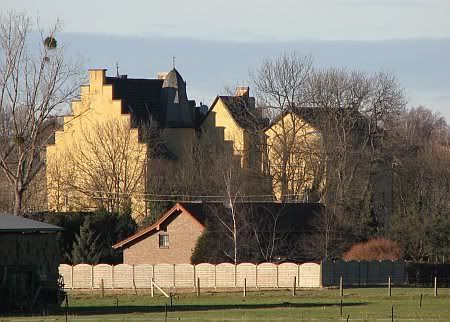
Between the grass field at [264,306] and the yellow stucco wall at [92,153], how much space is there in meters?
24.1

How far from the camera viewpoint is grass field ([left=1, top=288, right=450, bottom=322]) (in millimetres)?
46344

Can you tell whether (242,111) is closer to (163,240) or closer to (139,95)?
(139,95)

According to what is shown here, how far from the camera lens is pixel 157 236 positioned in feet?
259

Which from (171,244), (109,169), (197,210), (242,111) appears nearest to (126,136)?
(109,169)

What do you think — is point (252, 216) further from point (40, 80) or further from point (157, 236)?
point (40, 80)

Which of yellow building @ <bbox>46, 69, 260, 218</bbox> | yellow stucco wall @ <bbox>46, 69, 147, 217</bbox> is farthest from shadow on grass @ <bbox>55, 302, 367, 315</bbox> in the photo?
yellow stucco wall @ <bbox>46, 69, 147, 217</bbox>

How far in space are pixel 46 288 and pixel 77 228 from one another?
27734 mm

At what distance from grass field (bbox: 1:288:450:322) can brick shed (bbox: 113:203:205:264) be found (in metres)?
8.14

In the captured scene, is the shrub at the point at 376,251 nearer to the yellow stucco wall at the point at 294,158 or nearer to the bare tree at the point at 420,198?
the bare tree at the point at 420,198

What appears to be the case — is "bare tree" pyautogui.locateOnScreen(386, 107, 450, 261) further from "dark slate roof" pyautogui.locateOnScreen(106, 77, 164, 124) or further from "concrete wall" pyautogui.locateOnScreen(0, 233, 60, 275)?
"concrete wall" pyautogui.locateOnScreen(0, 233, 60, 275)

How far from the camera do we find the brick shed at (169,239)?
77.2m

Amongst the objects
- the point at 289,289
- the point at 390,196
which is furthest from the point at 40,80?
the point at 390,196

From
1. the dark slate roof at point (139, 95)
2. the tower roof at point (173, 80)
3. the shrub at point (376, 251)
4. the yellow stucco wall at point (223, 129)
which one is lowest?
the shrub at point (376, 251)

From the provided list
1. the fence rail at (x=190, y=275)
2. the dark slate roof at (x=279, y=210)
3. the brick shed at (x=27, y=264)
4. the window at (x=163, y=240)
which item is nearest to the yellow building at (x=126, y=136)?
the window at (x=163, y=240)
